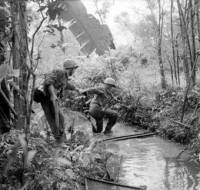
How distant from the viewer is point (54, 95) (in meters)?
6.53

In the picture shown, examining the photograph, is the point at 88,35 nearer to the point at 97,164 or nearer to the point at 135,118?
the point at 97,164

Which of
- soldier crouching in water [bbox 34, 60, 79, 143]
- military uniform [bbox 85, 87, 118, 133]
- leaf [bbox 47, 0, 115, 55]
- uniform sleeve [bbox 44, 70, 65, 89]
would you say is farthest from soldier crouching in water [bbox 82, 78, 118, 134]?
leaf [bbox 47, 0, 115, 55]

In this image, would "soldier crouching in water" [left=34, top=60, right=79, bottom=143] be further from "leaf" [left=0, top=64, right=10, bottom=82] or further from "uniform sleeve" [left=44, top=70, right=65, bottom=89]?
"leaf" [left=0, top=64, right=10, bottom=82]

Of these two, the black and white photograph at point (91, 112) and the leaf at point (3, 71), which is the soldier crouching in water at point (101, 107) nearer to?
the black and white photograph at point (91, 112)

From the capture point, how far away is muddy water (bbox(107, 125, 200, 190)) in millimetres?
5660

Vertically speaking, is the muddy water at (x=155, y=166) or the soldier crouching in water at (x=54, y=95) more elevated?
the soldier crouching in water at (x=54, y=95)

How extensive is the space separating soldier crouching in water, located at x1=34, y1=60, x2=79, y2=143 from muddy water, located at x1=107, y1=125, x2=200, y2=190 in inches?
59.2

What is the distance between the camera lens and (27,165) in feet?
11.6

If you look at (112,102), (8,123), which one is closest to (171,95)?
(112,102)

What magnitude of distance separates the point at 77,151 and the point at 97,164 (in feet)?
1.36

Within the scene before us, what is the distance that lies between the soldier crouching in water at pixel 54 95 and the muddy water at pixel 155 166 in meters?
1.50

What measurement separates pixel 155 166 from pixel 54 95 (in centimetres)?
243

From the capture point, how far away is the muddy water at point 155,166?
223 inches

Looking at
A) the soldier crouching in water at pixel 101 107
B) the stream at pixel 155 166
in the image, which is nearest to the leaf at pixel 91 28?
the stream at pixel 155 166
